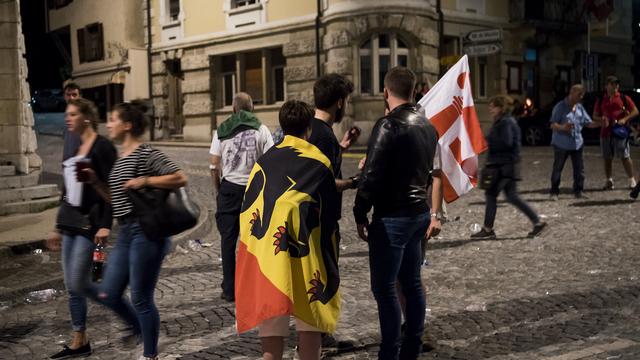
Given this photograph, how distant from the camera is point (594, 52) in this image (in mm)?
32906

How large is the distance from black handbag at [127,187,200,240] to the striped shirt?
0.08 m

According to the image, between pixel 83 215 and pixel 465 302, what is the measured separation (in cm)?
315

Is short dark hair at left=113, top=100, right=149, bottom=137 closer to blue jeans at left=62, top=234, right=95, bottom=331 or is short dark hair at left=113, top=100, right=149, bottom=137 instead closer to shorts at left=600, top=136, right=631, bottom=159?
blue jeans at left=62, top=234, right=95, bottom=331

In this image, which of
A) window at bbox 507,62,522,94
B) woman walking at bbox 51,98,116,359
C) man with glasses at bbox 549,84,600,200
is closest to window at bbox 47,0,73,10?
window at bbox 507,62,522,94

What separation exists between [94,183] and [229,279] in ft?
6.36

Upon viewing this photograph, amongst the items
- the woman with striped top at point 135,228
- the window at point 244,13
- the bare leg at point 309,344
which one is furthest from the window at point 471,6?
the bare leg at point 309,344

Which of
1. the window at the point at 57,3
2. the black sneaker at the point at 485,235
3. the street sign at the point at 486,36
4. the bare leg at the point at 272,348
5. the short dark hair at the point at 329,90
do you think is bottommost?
the black sneaker at the point at 485,235

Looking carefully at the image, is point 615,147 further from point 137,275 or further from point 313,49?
point 313,49

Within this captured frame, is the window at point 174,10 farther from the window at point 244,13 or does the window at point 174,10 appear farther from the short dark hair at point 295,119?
the short dark hair at point 295,119

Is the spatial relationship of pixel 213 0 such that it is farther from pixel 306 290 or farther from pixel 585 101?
pixel 306 290

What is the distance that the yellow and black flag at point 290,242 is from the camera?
3.53 meters

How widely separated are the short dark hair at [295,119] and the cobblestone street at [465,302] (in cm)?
182

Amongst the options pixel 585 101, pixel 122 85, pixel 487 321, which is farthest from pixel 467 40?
pixel 122 85

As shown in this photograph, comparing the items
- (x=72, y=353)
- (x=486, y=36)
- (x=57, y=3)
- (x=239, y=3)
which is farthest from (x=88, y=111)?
(x=57, y=3)
